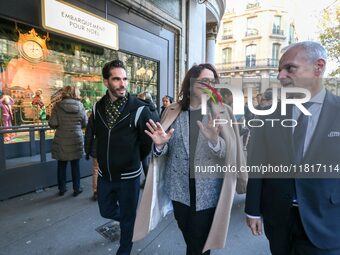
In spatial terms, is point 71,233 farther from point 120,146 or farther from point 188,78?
point 188,78

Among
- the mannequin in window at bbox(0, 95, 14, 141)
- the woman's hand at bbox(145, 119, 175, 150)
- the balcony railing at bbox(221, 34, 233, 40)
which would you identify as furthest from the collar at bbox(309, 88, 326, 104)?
the balcony railing at bbox(221, 34, 233, 40)

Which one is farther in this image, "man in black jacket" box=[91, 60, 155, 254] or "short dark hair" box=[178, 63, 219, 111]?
"man in black jacket" box=[91, 60, 155, 254]

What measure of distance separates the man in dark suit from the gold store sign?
381 centimetres

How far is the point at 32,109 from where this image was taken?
207 inches

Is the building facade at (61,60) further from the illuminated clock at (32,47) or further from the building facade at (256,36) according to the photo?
the building facade at (256,36)

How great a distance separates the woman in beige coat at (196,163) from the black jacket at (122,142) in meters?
0.43

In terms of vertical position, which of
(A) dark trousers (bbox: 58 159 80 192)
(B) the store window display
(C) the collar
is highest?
(B) the store window display

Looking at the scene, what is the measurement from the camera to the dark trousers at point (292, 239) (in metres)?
1.54

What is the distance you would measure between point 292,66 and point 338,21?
13117 mm

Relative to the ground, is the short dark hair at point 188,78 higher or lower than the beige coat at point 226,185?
higher

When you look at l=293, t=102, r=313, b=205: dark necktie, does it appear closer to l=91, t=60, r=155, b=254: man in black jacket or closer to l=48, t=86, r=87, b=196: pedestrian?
l=91, t=60, r=155, b=254: man in black jacket

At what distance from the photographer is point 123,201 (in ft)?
7.79

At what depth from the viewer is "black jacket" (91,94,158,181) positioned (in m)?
2.31

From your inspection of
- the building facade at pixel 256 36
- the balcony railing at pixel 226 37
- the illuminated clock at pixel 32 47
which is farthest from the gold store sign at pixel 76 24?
the balcony railing at pixel 226 37
